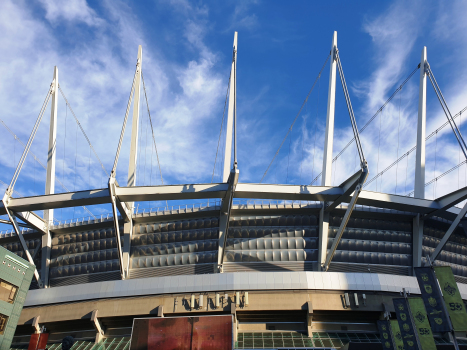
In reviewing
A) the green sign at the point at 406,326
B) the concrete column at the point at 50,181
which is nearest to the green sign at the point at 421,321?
the green sign at the point at 406,326

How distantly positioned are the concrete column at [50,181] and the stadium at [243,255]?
0.73 feet

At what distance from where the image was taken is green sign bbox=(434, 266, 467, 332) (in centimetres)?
2378

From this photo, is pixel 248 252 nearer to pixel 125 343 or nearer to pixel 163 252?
pixel 163 252

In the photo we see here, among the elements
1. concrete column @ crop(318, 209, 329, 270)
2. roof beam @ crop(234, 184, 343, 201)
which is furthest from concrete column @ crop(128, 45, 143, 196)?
concrete column @ crop(318, 209, 329, 270)

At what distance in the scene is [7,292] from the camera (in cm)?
3453

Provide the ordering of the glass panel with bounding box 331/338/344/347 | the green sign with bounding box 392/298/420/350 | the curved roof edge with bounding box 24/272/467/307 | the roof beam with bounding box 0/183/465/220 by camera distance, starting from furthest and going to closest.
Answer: the roof beam with bounding box 0/183/465/220, the curved roof edge with bounding box 24/272/467/307, the glass panel with bounding box 331/338/344/347, the green sign with bounding box 392/298/420/350

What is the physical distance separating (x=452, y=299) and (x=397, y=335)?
7152mm

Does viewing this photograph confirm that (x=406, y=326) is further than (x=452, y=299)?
Yes

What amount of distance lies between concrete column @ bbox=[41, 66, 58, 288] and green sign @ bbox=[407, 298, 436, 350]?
124 feet

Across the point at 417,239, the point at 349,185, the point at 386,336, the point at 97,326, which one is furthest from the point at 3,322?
the point at 417,239

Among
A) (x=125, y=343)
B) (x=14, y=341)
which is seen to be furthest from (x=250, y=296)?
(x=14, y=341)

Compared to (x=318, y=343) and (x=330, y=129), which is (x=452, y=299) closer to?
(x=318, y=343)

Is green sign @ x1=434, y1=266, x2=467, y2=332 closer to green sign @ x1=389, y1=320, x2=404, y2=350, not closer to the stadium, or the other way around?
green sign @ x1=389, y1=320, x2=404, y2=350

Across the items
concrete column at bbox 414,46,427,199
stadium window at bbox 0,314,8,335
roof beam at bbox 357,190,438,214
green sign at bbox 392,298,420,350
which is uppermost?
concrete column at bbox 414,46,427,199
